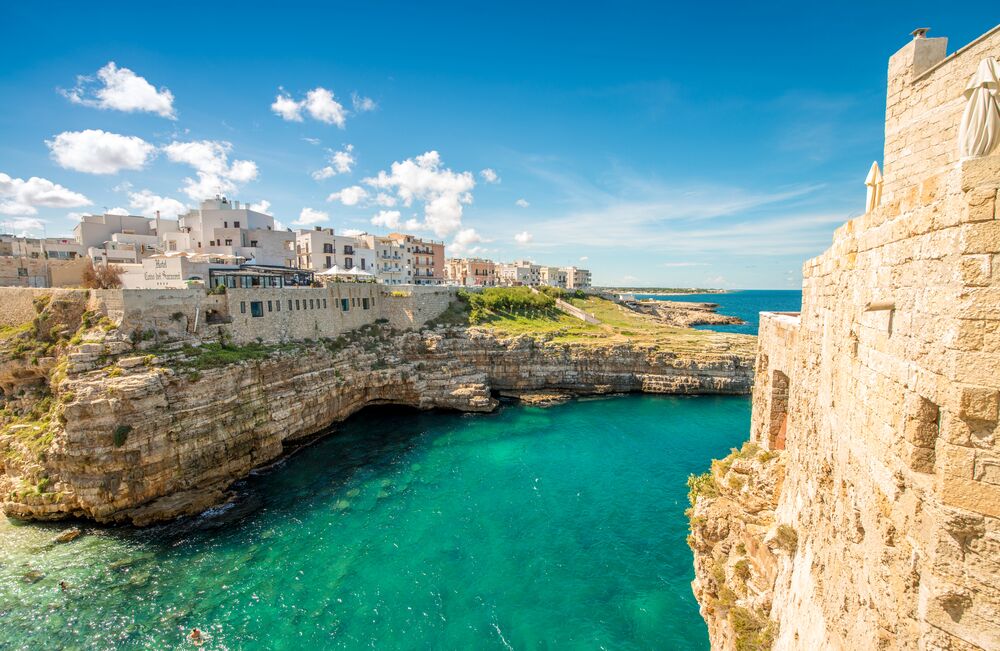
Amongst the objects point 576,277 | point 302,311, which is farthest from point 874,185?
point 576,277

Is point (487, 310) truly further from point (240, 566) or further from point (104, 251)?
point (104, 251)

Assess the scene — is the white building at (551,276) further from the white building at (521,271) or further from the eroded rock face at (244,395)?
the eroded rock face at (244,395)

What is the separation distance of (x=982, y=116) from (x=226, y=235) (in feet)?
182

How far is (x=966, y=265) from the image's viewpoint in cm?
340

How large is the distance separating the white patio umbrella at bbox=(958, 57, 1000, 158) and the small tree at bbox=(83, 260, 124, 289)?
42071 mm

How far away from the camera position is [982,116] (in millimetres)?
3686

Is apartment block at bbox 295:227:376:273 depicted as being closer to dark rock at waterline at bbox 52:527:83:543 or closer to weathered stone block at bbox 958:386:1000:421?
dark rock at waterline at bbox 52:527:83:543

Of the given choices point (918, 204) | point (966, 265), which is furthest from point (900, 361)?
point (918, 204)

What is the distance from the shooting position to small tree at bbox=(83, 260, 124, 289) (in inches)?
1192

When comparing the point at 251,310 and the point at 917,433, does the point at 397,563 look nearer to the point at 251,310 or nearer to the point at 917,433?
the point at 917,433

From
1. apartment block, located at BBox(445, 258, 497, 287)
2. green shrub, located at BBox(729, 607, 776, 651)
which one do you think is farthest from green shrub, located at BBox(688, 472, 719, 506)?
apartment block, located at BBox(445, 258, 497, 287)

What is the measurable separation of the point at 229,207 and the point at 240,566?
43995 millimetres

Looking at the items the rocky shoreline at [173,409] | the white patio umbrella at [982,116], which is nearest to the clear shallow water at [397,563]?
the rocky shoreline at [173,409]

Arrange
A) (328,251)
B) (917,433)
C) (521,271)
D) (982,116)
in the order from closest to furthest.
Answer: (982,116) < (917,433) < (328,251) < (521,271)
